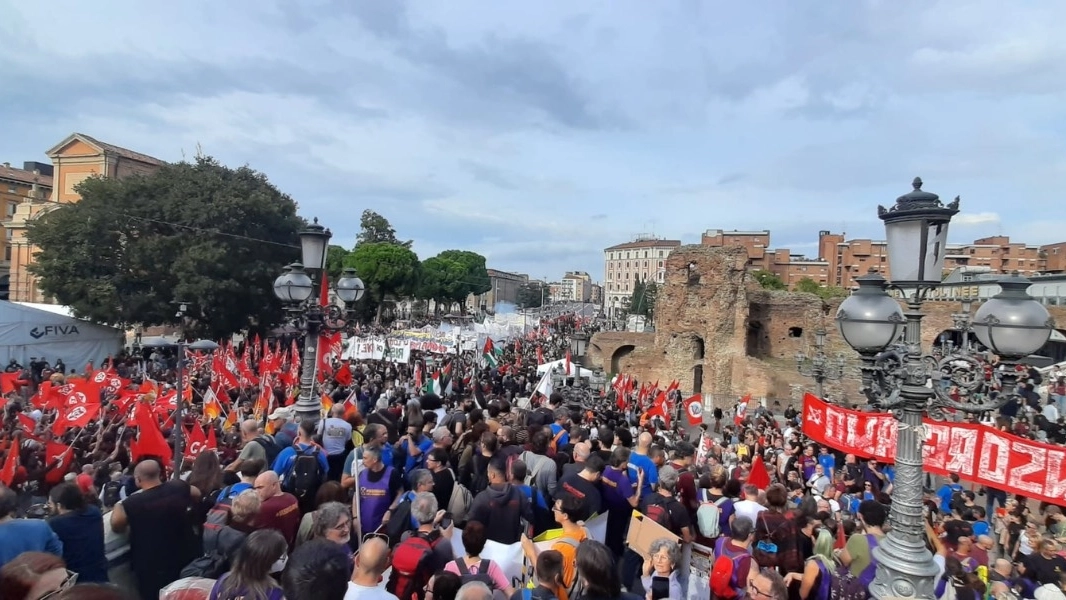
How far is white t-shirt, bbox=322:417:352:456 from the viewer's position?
641cm

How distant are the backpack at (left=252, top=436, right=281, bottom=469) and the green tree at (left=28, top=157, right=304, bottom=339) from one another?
75.7 feet

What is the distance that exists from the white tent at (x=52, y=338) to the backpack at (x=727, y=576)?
26173 millimetres

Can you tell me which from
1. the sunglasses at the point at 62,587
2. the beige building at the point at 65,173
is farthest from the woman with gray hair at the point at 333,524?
the beige building at the point at 65,173

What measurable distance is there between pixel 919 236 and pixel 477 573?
380cm

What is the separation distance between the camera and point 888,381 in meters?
4.50

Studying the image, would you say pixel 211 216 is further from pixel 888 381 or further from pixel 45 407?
pixel 888 381

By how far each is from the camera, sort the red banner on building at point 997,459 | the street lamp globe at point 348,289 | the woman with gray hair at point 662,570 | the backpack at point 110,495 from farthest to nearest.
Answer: the street lamp globe at point 348,289 → the red banner on building at point 997,459 → the backpack at point 110,495 → the woman with gray hair at point 662,570

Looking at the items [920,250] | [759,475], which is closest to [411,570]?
[920,250]

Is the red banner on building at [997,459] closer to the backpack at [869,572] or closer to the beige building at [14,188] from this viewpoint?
the backpack at [869,572]

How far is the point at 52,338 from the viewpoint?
22797 mm

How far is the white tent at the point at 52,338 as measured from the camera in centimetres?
2109

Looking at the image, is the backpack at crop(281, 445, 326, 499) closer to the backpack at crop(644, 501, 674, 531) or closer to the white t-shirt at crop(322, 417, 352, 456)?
the white t-shirt at crop(322, 417, 352, 456)

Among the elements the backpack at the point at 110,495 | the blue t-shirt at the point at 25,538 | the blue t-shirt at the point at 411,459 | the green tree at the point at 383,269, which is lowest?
the backpack at the point at 110,495

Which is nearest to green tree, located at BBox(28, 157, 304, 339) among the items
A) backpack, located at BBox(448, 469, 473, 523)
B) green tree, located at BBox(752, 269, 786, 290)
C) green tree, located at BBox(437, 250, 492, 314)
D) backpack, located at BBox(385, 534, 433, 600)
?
backpack, located at BBox(448, 469, 473, 523)
